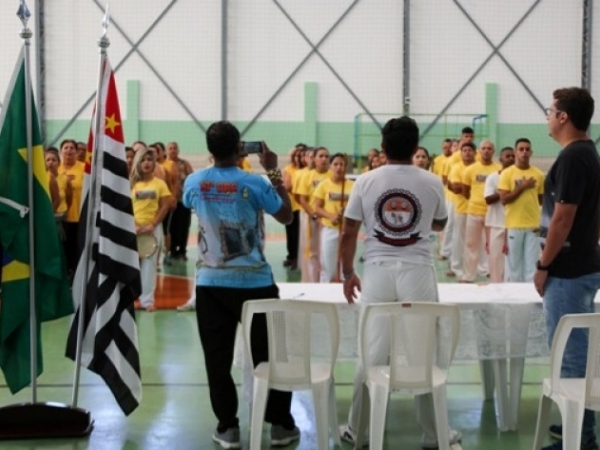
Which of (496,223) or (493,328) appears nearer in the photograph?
(493,328)

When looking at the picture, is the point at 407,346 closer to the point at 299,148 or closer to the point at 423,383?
the point at 423,383

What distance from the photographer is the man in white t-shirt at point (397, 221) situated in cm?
438

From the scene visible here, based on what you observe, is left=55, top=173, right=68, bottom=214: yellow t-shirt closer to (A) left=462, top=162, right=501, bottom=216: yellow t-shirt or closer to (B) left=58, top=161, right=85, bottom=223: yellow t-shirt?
(B) left=58, top=161, right=85, bottom=223: yellow t-shirt

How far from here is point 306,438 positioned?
4785 millimetres

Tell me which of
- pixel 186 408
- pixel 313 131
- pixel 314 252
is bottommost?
pixel 186 408

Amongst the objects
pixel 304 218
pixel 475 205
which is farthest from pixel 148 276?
pixel 475 205

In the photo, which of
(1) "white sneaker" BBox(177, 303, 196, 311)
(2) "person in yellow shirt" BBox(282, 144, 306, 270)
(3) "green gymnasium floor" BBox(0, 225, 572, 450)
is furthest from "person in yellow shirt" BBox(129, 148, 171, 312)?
(2) "person in yellow shirt" BBox(282, 144, 306, 270)

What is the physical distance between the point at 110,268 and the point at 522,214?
5.11 meters

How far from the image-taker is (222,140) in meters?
4.50

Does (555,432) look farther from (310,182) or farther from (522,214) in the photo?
(310,182)

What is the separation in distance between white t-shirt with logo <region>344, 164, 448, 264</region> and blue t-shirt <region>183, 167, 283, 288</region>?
0.50 m

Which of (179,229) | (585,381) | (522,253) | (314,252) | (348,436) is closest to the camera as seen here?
(585,381)

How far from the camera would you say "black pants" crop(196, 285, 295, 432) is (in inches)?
179

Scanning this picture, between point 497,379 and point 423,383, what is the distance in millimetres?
979
